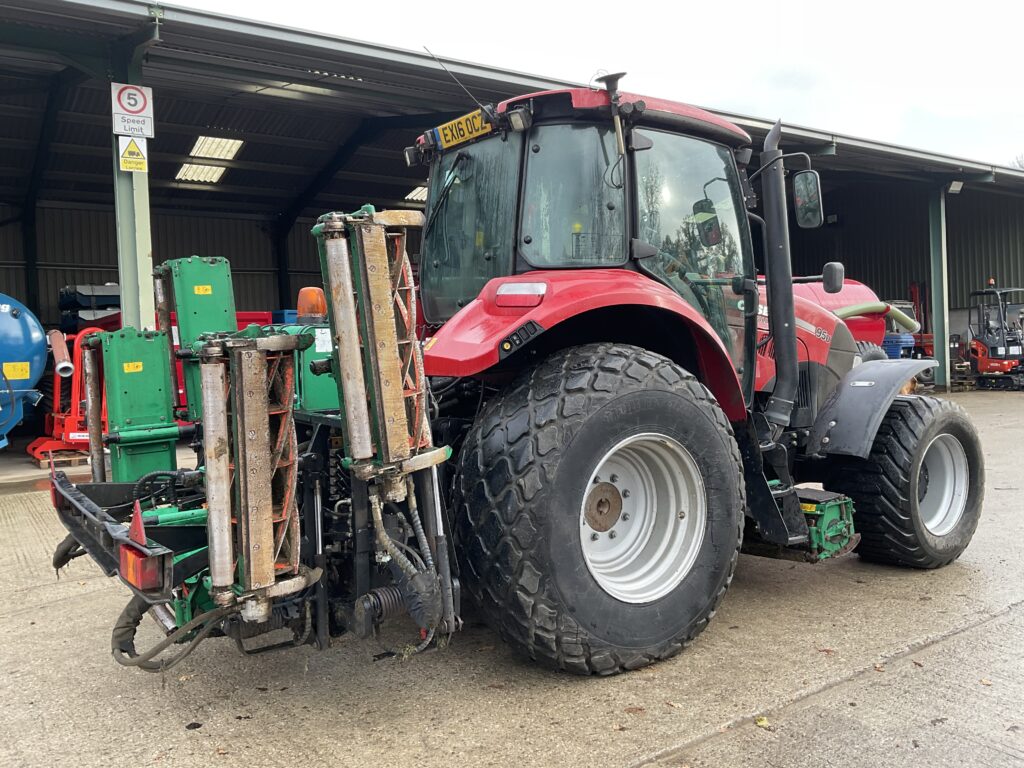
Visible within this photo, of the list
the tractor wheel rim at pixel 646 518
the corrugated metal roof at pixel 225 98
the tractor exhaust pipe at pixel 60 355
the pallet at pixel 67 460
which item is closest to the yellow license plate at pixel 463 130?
the tractor wheel rim at pixel 646 518

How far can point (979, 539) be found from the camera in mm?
5199

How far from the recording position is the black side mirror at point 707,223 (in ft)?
12.6

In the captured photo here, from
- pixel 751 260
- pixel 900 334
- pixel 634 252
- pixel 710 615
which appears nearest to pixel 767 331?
pixel 751 260

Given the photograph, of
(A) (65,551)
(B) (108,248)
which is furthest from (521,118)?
(B) (108,248)

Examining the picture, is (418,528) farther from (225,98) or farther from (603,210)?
(225,98)

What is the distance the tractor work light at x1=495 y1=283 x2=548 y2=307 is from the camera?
3.07 meters

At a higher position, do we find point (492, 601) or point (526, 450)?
point (526, 450)

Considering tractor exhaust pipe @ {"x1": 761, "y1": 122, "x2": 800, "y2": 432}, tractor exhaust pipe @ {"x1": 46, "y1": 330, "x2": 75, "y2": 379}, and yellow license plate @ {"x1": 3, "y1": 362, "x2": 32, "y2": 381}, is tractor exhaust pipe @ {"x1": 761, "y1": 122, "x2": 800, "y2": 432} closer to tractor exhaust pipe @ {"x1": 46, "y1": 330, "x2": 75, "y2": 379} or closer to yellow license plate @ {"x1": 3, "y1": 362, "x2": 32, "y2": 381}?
tractor exhaust pipe @ {"x1": 46, "y1": 330, "x2": 75, "y2": 379}

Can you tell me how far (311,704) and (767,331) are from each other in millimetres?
2807

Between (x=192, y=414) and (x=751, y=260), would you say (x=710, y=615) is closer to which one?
(x=751, y=260)

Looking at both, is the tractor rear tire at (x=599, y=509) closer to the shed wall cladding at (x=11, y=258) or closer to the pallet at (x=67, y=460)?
the pallet at (x=67, y=460)

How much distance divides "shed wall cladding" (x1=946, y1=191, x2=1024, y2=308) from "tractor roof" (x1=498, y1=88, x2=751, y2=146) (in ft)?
68.7

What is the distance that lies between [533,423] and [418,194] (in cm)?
1678

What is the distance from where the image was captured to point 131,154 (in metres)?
8.59
